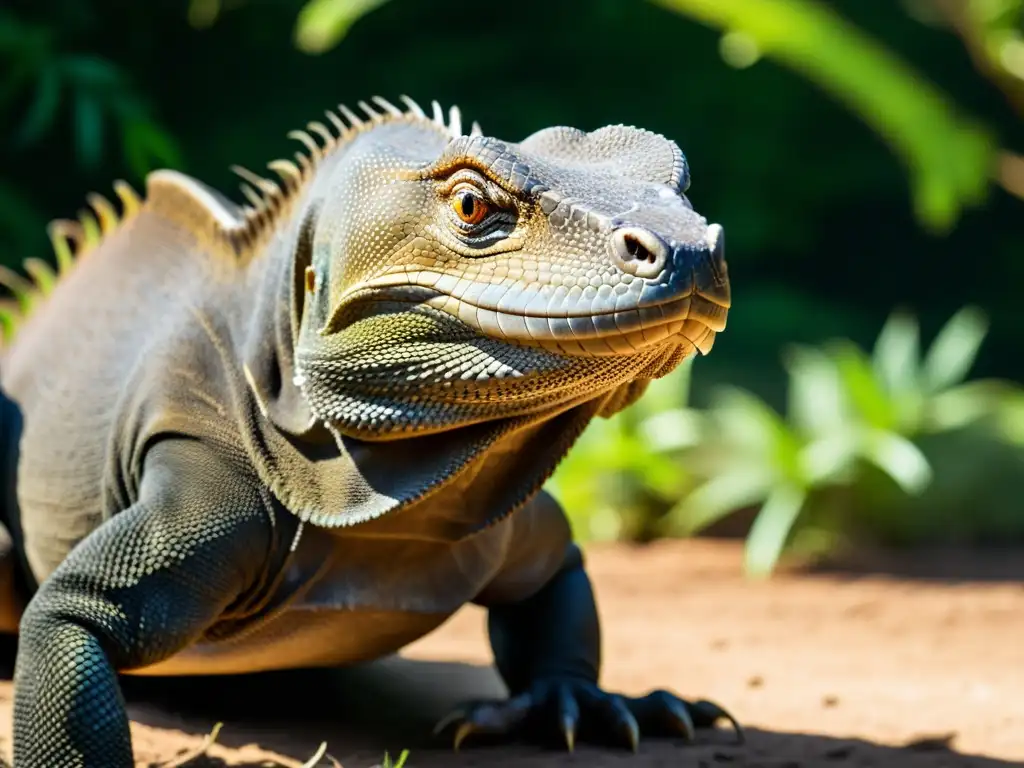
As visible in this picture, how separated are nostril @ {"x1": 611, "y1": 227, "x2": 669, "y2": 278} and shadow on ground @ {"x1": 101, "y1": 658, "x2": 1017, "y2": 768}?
5.56ft

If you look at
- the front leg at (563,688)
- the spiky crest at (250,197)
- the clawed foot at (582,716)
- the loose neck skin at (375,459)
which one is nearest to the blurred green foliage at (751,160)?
the front leg at (563,688)

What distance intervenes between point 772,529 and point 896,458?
0.89 m

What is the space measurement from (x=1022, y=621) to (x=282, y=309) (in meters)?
4.62

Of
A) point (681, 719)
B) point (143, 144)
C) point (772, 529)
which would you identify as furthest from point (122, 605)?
point (143, 144)

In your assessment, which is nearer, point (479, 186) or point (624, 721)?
point (479, 186)

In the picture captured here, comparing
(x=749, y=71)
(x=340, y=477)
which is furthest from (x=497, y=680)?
(x=749, y=71)

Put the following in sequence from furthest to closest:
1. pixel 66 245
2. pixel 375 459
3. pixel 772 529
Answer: pixel 772 529, pixel 66 245, pixel 375 459

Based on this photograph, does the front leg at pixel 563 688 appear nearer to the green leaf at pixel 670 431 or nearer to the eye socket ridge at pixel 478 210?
the eye socket ridge at pixel 478 210

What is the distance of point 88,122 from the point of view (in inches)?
389

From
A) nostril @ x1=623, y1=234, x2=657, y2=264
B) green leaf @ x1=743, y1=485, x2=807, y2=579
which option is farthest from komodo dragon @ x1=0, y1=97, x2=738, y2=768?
green leaf @ x1=743, y1=485, x2=807, y2=579

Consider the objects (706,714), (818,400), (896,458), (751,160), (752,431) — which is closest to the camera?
(706,714)

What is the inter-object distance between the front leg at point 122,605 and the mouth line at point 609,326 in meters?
0.93

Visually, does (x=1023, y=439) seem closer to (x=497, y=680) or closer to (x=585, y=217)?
(x=497, y=680)

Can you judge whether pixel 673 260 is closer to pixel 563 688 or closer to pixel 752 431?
pixel 563 688
